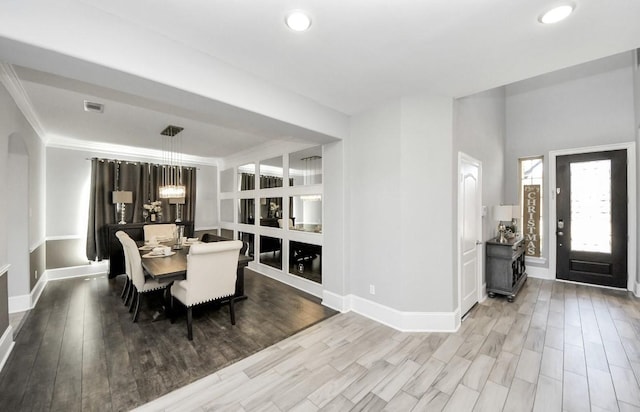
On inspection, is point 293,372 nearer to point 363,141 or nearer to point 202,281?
point 202,281

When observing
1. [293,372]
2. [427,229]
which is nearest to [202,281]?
[293,372]

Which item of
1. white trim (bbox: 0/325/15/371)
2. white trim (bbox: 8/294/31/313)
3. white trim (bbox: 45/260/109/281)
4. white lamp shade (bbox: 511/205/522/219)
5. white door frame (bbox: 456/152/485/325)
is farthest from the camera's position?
white trim (bbox: 45/260/109/281)

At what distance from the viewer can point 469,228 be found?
3326 millimetres

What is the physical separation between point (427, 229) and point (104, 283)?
5.42 m

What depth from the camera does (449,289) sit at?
283cm

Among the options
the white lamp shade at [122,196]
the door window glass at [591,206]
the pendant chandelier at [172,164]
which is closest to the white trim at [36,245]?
the white lamp shade at [122,196]

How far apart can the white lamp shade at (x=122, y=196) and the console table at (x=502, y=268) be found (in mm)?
6541

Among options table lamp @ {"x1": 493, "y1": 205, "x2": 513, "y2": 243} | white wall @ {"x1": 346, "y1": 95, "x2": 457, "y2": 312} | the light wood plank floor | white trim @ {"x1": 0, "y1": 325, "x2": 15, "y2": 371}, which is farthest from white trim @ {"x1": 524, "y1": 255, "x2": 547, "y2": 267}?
white trim @ {"x1": 0, "y1": 325, "x2": 15, "y2": 371}

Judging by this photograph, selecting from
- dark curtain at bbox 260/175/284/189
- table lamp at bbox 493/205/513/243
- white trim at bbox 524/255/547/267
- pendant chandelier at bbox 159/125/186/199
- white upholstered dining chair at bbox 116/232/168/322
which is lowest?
white trim at bbox 524/255/547/267

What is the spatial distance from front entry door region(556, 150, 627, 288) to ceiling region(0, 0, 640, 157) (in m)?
3.22

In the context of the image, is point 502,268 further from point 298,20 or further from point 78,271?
point 78,271

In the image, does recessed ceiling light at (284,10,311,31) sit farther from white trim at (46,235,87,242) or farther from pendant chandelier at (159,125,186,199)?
white trim at (46,235,87,242)

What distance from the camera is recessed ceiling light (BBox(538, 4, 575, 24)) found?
1.54m

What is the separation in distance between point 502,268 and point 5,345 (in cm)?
569
